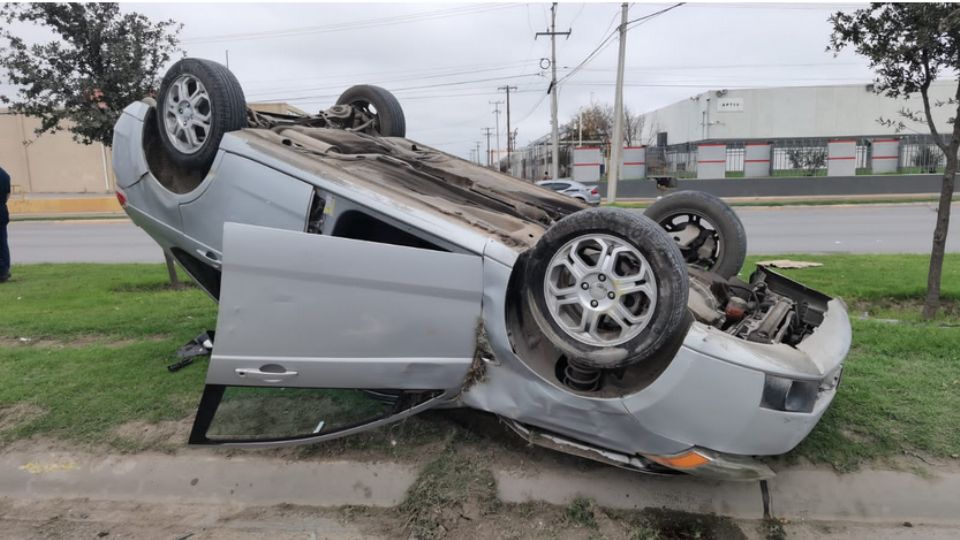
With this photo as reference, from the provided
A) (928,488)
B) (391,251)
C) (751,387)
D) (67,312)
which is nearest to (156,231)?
(391,251)

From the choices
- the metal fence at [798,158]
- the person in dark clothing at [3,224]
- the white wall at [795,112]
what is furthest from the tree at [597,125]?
the person in dark clothing at [3,224]

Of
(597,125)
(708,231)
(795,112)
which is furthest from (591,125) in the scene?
(708,231)

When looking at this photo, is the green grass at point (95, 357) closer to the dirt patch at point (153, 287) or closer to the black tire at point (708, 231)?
the dirt patch at point (153, 287)

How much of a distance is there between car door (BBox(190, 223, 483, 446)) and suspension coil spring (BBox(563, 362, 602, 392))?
1.63ft

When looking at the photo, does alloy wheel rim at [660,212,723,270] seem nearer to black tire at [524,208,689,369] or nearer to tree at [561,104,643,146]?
black tire at [524,208,689,369]

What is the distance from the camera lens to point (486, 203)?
12.9 ft

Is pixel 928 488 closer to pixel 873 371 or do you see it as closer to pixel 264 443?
pixel 873 371

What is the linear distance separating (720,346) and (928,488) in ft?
5.25

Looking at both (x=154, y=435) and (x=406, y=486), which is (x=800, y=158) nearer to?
(x=406, y=486)

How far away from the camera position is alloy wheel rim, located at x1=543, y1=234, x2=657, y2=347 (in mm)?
2705

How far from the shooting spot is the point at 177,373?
469 cm

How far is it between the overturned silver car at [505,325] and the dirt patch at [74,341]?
261 cm

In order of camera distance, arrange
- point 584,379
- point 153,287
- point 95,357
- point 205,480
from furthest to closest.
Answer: point 153,287, point 95,357, point 205,480, point 584,379

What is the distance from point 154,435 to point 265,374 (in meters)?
1.40
